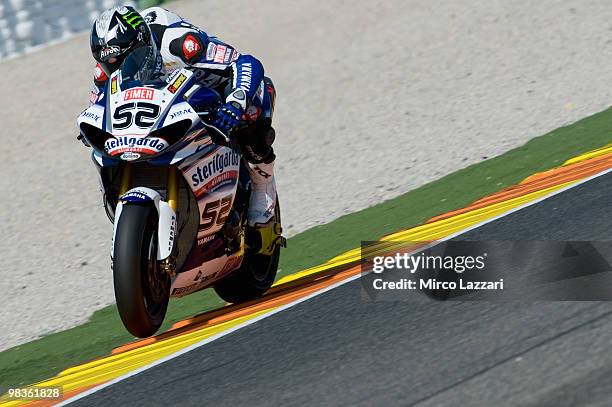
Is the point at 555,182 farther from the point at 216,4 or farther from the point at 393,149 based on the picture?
the point at 216,4

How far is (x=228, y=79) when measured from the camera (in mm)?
6785

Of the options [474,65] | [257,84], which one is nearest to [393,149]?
[474,65]

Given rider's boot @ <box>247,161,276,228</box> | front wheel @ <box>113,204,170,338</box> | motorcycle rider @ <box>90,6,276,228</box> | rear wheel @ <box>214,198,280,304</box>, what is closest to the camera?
front wheel @ <box>113,204,170,338</box>

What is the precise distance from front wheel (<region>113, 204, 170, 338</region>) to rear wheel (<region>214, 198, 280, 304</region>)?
3.47 ft

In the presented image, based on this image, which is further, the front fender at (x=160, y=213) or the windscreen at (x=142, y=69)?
the windscreen at (x=142, y=69)

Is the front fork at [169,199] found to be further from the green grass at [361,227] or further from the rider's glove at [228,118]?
the green grass at [361,227]

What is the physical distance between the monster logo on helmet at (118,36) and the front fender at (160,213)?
79 centimetres

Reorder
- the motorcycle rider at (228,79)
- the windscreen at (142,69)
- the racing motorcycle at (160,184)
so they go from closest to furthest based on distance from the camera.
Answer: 1. the racing motorcycle at (160,184)
2. the windscreen at (142,69)
3. the motorcycle rider at (228,79)

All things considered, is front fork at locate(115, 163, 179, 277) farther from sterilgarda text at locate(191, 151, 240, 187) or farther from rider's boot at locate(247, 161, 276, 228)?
rider's boot at locate(247, 161, 276, 228)

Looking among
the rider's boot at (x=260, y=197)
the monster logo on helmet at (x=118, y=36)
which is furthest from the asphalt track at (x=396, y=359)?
the monster logo on helmet at (x=118, y=36)

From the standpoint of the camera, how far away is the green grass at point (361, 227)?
22.7 feet

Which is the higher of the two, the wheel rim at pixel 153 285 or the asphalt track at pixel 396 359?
the wheel rim at pixel 153 285

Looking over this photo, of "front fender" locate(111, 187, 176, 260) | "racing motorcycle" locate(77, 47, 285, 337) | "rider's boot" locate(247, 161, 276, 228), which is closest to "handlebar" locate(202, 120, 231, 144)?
"racing motorcycle" locate(77, 47, 285, 337)

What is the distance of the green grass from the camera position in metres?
6.93
